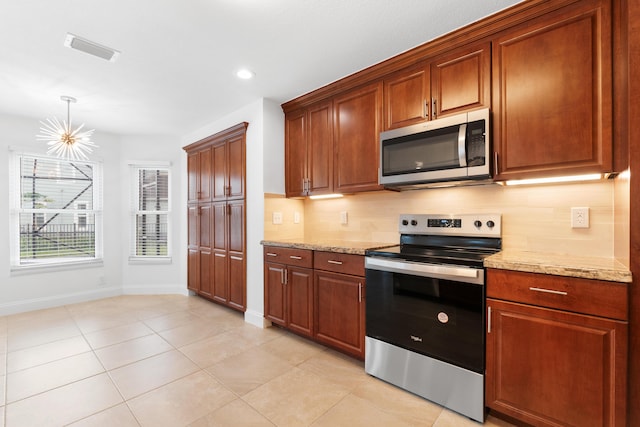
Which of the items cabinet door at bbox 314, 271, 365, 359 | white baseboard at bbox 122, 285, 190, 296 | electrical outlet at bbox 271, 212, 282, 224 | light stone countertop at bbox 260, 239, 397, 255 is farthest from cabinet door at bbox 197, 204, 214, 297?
cabinet door at bbox 314, 271, 365, 359

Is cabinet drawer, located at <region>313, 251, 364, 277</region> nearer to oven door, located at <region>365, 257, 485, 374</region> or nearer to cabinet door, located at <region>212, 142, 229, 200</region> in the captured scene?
oven door, located at <region>365, 257, 485, 374</region>

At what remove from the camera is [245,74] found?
2.67m

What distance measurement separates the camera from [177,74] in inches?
105

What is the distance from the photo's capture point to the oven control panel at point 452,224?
7.09ft

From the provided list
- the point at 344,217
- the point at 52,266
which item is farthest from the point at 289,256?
the point at 52,266

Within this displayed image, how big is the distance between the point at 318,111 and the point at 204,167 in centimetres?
197

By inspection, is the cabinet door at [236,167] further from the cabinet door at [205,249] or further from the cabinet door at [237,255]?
the cabinet door at [205,249]

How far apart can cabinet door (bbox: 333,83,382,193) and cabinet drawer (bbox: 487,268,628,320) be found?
1189mm

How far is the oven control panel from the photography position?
2.16 m

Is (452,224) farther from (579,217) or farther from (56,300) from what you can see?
(56,300)

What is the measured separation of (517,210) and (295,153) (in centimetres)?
212

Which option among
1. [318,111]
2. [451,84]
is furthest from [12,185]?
[451,84]

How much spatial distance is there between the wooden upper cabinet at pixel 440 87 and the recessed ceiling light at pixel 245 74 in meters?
1.18

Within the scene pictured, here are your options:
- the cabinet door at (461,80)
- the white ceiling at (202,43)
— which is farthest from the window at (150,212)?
the cabinet door at (461,80)
